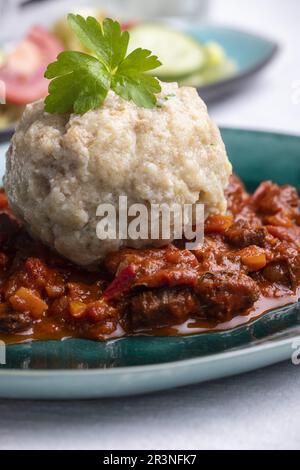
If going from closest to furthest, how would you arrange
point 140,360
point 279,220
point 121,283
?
point 140,360 → point 121,283 → point 279,220

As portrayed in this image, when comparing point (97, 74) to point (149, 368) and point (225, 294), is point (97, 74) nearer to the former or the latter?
point (225, 294)

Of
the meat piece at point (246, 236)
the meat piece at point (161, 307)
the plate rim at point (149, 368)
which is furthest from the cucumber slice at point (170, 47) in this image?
the plate rim at point (149, 368)

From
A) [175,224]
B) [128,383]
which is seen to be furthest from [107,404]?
[175,224]
